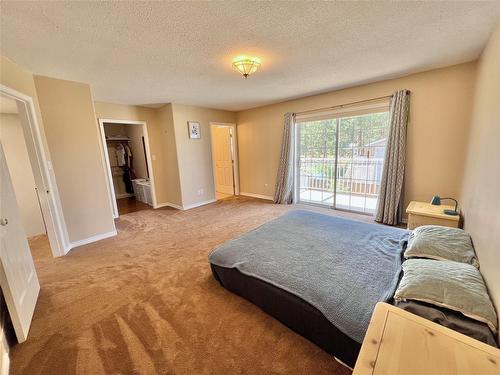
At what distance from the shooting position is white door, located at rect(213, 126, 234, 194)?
595 cm

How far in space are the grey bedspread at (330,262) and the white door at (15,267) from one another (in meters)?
1.45

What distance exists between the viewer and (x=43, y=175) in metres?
2.61

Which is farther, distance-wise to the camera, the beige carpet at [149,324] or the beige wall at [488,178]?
the beige carpet at [149,324]

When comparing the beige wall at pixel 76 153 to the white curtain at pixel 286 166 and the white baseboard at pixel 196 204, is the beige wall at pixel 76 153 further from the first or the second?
the white curtain at pixel 286 166

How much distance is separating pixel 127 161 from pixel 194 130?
8.82 feet

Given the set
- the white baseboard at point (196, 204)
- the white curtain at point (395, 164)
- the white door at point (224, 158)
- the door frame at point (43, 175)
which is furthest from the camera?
→ the white door at point (224, 158)

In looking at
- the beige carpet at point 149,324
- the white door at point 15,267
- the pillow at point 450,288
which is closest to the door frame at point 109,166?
the beige carpet at point 149,324

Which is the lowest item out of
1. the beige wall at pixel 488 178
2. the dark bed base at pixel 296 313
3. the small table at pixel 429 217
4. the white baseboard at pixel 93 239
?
the white baseboard at pixel 93 239

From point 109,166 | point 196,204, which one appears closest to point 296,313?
point 196,204

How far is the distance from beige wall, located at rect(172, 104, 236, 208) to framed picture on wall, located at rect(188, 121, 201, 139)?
0.07 m

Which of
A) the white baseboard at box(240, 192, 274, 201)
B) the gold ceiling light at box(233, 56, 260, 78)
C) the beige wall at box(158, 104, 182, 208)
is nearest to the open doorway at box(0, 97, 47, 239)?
the beige wall at box(158, 104, 182, 208)

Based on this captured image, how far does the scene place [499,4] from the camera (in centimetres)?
155

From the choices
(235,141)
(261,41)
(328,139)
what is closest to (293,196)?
(328,139)

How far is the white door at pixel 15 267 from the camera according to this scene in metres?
1.49
